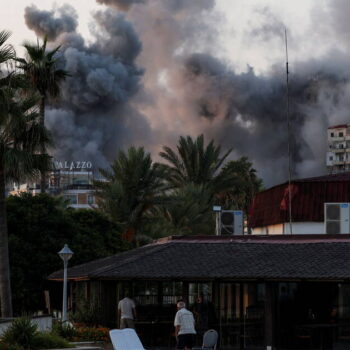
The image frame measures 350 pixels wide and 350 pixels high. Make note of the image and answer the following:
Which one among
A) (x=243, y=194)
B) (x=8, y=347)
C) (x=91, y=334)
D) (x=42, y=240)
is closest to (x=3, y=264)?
(x=91, y=334)

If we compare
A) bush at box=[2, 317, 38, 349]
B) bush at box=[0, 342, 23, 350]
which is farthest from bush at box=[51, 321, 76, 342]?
bush at box=[0, 342, 23, 350]

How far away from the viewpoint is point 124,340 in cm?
2202

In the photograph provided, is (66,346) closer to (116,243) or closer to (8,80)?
(8,80)

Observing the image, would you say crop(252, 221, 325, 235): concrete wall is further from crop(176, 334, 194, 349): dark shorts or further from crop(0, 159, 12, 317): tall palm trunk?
crop(176, 334, 194, 349): dark shorts

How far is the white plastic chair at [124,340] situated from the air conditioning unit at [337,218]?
19137 mm

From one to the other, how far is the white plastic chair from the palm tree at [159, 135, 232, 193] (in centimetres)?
4578

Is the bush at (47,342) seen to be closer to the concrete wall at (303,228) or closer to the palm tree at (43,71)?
the concrete wall at (303,228)

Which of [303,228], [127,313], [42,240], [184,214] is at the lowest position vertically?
[127,313]

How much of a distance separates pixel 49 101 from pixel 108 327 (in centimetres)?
3147

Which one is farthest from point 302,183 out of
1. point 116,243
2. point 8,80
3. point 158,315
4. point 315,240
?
point 116,243

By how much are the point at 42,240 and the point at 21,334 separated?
28.5m

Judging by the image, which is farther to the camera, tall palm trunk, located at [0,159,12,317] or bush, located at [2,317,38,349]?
tall palm trunk, located at [0,159,12,317]

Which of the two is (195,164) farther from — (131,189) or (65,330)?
(65,330)

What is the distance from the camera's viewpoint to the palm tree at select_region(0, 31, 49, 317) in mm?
39938
